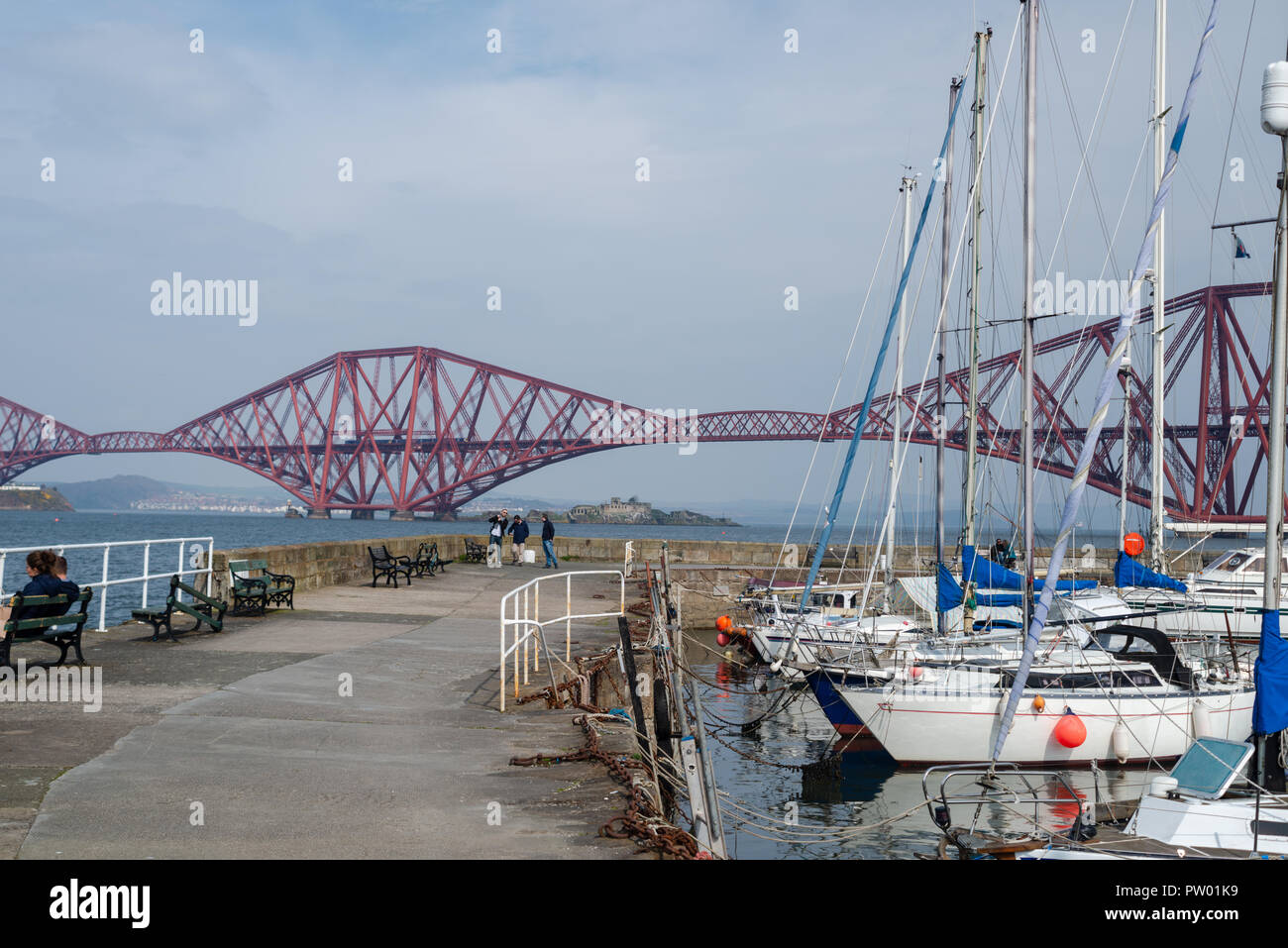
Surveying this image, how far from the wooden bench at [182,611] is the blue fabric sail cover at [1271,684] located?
10.2 meters

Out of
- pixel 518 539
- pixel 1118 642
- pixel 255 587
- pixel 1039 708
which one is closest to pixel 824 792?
pixel 1039 708

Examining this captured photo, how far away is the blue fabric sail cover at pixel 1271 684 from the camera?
8180mm

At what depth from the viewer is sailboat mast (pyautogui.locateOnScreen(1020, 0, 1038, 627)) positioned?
39.7 ft

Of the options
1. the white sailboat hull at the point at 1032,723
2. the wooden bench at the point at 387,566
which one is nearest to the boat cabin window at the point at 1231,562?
the white sailboat hull at the point at 1032,723

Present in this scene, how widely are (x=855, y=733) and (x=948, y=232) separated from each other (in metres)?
12.9

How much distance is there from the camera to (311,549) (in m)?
18.8

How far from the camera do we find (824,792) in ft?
39.0

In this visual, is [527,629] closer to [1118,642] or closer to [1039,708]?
[1039,708]

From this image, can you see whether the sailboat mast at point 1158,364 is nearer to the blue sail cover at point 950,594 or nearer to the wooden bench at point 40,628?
the blue sail cover at point 950,594

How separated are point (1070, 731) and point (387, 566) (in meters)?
12.7

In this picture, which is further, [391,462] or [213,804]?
[391,462]
